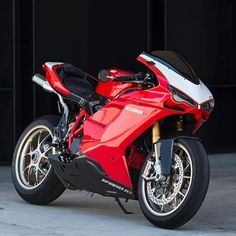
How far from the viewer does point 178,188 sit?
262 inches

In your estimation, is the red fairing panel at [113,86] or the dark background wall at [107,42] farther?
the dark background wall at [107,42]

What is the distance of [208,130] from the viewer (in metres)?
13.4

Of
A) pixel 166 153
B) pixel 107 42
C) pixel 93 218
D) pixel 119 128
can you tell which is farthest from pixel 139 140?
pixel 107 42

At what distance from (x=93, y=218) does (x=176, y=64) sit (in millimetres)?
1541

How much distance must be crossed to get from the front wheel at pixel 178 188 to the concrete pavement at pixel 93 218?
14 centimetres

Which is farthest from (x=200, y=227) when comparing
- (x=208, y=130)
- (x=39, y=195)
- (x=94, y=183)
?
(x=208, y=130)

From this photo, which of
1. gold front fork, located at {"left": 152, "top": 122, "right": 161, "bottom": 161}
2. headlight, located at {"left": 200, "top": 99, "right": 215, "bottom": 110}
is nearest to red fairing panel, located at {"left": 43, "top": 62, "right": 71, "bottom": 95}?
gold front fork, located at {"left": 152, "top": 122, "right": 161, "bottom": 161}

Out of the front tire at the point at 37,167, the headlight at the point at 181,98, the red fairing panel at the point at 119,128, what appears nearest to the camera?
the headlight at the point at 181,98

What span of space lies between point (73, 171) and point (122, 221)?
628mm

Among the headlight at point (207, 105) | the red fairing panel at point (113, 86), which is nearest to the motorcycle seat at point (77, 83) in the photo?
the red fairing panel at point (113, 86)

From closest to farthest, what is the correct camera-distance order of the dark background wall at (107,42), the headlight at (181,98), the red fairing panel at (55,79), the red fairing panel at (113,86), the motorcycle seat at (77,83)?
the headlight at (181,98) < the red fairing panel at (113,86) < the motorcycle seat at (77,83) < the red fairing panel at (55,79) < the dark background wall at (107,42)

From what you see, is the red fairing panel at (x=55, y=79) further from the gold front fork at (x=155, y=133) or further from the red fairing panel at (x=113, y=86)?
Answer: the gold front fork at (x=155, y=133)

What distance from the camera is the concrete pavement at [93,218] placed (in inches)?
263

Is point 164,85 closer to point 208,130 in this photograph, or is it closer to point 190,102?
point 190,102
